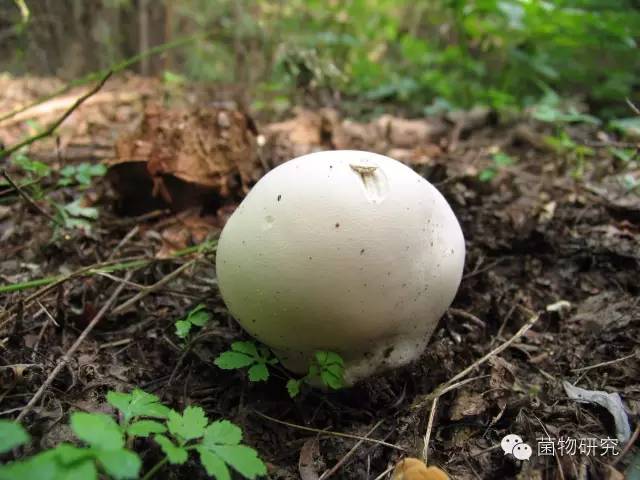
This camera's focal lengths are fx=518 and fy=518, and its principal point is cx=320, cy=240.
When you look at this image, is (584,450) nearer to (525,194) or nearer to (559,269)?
(559,269)

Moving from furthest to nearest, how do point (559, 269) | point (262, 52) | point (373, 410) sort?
point (262, 52)
point (559, 269)
point (373, 410)

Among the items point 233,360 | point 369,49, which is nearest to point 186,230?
point 233,360

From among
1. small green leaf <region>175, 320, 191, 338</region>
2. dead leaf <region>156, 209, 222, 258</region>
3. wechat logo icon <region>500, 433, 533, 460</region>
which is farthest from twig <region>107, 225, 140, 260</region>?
wechat logo icon <region>500, 433, 533, 460</region>

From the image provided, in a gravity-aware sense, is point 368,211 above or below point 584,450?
above

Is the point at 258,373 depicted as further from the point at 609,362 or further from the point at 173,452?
the point at 609,362

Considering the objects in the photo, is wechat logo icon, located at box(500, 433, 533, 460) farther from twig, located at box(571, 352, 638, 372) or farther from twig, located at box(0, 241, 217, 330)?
twig, located at box(0, 241, 217, 330)

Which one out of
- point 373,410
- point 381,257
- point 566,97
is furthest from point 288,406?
point 566,97
